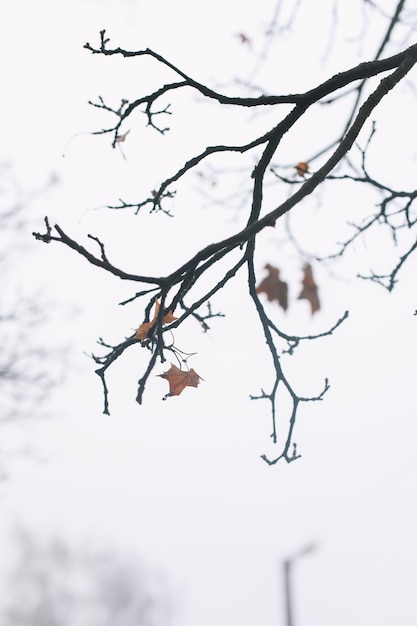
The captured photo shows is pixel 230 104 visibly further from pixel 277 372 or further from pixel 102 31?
pixel 277 372

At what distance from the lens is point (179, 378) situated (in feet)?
5.72

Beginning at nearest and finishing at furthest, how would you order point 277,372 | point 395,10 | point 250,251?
point 250,251 → point 277,372 → point 395,10

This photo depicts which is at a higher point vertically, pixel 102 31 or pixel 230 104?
pixel 102 31

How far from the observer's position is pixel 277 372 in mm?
1902

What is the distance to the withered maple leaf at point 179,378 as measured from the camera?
172 centimetres

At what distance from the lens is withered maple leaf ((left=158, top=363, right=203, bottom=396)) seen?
1719 millimetres

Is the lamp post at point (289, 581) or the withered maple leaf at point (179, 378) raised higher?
the lamp post at point (289, 581)

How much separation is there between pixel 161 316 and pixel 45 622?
2712 cm

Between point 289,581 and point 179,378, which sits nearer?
point 179,378

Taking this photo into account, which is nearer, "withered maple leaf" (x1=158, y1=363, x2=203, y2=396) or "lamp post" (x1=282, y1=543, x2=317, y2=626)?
"withered maple leaf" (x1=158, y1=363, x2=203, y2=396)

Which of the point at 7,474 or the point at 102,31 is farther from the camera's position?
the point at 7,474

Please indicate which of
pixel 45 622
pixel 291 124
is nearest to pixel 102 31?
pixel 291 124

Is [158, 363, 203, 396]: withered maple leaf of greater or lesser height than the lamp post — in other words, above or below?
below

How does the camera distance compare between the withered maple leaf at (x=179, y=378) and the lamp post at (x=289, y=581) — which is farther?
the lamp post at (x=289, y=581)
